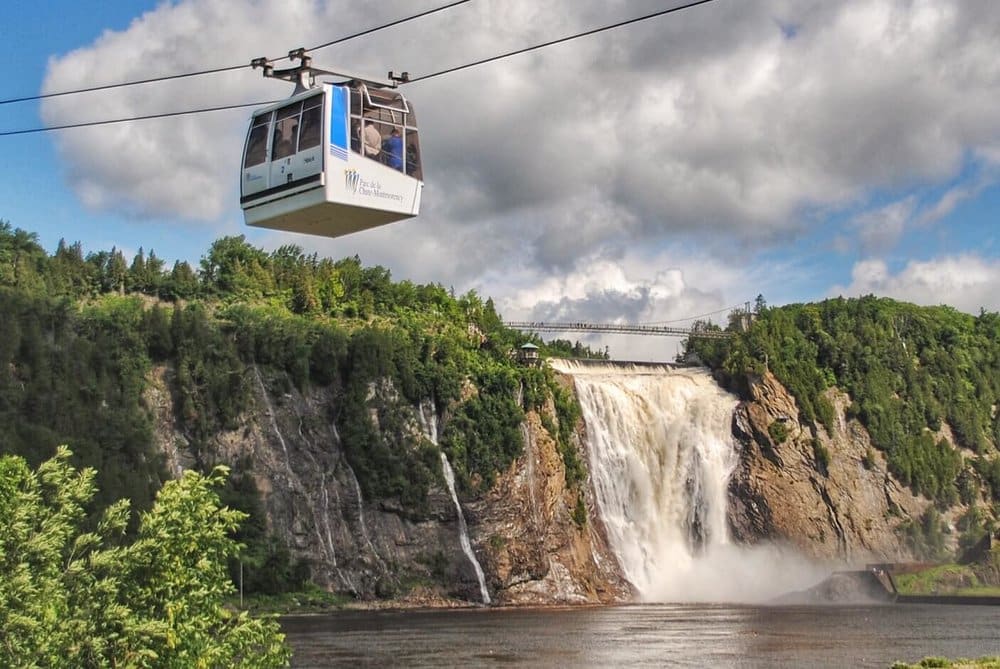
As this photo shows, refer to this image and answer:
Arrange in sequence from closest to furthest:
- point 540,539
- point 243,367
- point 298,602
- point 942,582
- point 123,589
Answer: point 123,589, point 298,602, point 243,367, point 540,539, point 942,582

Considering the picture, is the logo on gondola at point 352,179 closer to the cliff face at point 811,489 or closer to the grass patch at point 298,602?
the grass patch at point 298,602

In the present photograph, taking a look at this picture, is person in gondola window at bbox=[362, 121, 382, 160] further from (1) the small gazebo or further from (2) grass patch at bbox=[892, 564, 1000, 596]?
(2) grass patch at bbox=[892, 564, 1000, 596]

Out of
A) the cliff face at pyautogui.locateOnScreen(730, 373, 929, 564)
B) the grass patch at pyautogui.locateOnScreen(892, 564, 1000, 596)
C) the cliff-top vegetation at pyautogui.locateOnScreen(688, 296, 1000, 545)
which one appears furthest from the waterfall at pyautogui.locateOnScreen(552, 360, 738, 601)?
the grass patch at pyautogui.locateOnScreen(892, 564, 1000, 596)

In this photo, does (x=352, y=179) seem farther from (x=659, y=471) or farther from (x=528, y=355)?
(x=659, y=471)

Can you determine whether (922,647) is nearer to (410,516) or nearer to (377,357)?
(410,516)

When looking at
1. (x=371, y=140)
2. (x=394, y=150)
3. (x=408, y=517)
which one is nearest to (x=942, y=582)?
(x=408, y=517)

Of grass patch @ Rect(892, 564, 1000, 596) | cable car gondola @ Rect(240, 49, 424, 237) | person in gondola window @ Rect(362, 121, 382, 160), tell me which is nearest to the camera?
cable car gondola @ Rect(240, 49, 424, 237)
